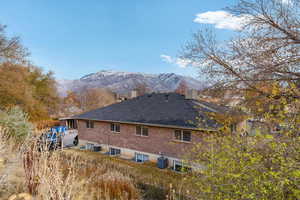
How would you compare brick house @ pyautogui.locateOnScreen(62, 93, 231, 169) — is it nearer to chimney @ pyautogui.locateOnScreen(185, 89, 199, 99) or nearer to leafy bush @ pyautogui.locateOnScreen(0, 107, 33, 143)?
chimney @ pyautogui.locateOnScreen(185, 89, 199, 99)

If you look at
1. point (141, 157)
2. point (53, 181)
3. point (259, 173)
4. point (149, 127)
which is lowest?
point (141, 157)

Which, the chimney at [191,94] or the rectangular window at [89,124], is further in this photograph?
the rectangular window at [89,124]

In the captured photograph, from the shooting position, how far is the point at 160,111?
612 inches

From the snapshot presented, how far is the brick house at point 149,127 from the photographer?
13.1 metres

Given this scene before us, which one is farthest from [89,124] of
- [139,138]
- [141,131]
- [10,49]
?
[10,49]

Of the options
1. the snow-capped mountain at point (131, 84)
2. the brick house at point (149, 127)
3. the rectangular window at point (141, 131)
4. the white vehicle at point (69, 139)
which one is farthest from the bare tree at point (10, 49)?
the snow-capped mountain at point (131, 84)

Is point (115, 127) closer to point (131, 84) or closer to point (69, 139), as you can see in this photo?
point (69, 139)

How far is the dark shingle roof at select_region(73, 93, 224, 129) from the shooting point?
43.1 ft

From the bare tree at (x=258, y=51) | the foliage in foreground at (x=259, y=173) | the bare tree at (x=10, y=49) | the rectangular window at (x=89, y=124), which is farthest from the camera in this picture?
the bare tree at (x=10, y=49)

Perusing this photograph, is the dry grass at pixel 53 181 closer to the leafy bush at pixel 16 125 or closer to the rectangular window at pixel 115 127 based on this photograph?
the leafy bush at pixel 16 125

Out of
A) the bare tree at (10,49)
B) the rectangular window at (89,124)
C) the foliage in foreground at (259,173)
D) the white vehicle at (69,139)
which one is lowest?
the white vehicle at (69,139)

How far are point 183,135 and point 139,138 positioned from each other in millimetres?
4376

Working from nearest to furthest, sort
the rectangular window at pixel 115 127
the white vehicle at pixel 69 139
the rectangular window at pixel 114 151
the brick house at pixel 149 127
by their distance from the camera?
the brick house at pixel 149 127, the rectangular window at pixel 114 151, the rectangular window at pixel 115 127, the white vehicle at pixel 69 139

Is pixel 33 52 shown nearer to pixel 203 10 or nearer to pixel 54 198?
pixel 203 10
